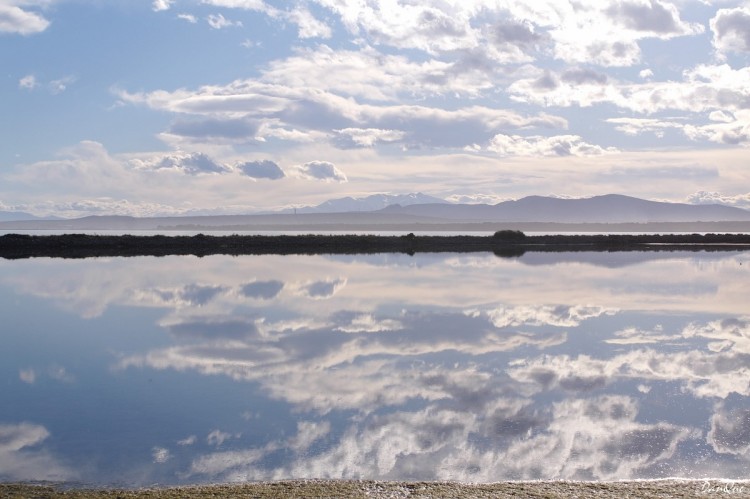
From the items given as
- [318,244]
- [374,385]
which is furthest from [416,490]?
[318,244]

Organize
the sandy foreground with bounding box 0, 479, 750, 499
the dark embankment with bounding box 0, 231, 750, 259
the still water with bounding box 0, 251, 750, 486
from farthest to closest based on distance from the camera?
the dark embankment with bounding box 0, 231, 750, 259, the still water with bounding box 0, 251, 750, 486, the sandy foreground with bounding box 0, 479, 750, 499

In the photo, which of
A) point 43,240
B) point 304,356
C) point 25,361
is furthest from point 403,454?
point 43,240

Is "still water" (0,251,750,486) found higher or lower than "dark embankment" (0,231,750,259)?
lower

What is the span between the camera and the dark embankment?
53031 millimetres

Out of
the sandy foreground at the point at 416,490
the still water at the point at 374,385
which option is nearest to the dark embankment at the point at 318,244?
the still water at the point at 374,385

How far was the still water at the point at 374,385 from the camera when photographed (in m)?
7.70

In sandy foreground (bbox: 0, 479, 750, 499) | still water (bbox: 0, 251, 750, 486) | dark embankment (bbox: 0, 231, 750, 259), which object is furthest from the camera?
dark embankment (bbox: 0, 231, 750, 259)

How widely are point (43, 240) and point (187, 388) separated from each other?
51.1 metres

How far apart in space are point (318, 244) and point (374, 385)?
4903 cm

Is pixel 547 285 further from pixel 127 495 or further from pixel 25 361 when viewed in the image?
pixel 127 495

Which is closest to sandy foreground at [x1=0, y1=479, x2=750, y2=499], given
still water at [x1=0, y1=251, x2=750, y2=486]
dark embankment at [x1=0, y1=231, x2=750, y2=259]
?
still water at [x1=0, y1=251, x2=750, y2=486]

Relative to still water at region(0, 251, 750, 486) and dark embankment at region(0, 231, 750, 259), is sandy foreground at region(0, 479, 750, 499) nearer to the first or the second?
still water at region(0, 251, 750, 486)

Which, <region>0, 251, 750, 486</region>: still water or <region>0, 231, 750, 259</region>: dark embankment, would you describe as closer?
<region>0, 251, 750, 486</region>: still water

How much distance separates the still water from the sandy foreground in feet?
1.61
